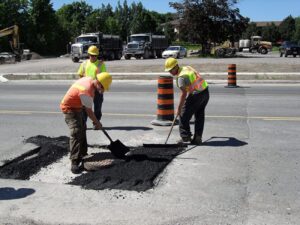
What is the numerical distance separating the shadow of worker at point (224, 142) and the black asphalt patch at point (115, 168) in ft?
2.33

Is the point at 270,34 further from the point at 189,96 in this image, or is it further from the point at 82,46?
the point at 189,96

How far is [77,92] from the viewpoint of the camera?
6.30 meters

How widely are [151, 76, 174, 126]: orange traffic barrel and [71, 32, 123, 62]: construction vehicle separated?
105 feet

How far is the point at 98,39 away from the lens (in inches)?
1688

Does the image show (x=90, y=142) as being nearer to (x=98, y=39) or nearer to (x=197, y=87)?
(x=197, y=87)

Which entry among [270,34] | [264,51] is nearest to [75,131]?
[264,51]

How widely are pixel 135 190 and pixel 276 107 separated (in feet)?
26.3

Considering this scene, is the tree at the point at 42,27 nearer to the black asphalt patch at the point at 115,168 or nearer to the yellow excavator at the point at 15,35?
the yellow excavator at the point at 15,35

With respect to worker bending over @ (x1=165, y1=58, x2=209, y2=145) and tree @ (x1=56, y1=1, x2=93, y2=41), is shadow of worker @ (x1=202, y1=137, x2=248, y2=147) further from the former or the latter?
tree @ (x1=56, y1=1, x2=93, y2=41)

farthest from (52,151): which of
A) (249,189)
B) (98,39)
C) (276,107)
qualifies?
(98,39)

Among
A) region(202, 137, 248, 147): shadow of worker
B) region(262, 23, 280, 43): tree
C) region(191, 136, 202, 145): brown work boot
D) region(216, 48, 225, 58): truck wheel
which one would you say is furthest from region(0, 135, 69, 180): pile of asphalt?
region(262, 23, 280, 43): tree

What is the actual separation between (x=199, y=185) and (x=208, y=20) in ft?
150

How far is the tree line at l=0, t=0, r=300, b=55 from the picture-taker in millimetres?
49625

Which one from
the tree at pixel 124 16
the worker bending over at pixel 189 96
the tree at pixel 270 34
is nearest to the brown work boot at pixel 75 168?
the worker bending over at pixel 189 96
